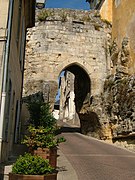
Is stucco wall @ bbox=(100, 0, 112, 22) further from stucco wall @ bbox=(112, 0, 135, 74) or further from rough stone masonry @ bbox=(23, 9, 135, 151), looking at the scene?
stucco wall @ bbox=(112, 0, 135, 74)

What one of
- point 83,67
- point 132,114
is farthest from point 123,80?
point 83,67

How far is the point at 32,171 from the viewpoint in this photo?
393 centimetres

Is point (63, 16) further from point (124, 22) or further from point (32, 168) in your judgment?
point (32, 168)

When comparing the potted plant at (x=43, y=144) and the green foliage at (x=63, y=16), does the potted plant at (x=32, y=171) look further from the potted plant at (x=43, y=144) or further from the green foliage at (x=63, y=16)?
the green foliage at (x=63, y=16)

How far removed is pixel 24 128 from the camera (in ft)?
47.1

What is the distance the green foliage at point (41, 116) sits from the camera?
36.9ft

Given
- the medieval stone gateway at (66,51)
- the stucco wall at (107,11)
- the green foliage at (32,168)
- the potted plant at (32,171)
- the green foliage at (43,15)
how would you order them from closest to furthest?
the potted plant at (32,171)
the green foliage at (32,168)
the medieval stone gateway at (66,51)
the green foliage at (43,15)
the stucco wall at (107,11)

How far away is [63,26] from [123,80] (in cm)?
528

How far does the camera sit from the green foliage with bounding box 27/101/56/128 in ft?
36.9

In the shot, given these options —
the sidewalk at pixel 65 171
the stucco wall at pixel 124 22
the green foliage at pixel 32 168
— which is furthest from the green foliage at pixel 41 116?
the green foliage at pixel 32 168

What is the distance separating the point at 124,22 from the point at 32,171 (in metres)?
13.6

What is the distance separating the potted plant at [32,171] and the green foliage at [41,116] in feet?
23.0

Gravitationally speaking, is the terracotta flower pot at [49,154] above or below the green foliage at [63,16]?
below

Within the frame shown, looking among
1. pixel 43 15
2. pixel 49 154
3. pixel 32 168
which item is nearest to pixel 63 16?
pixel 43 15
